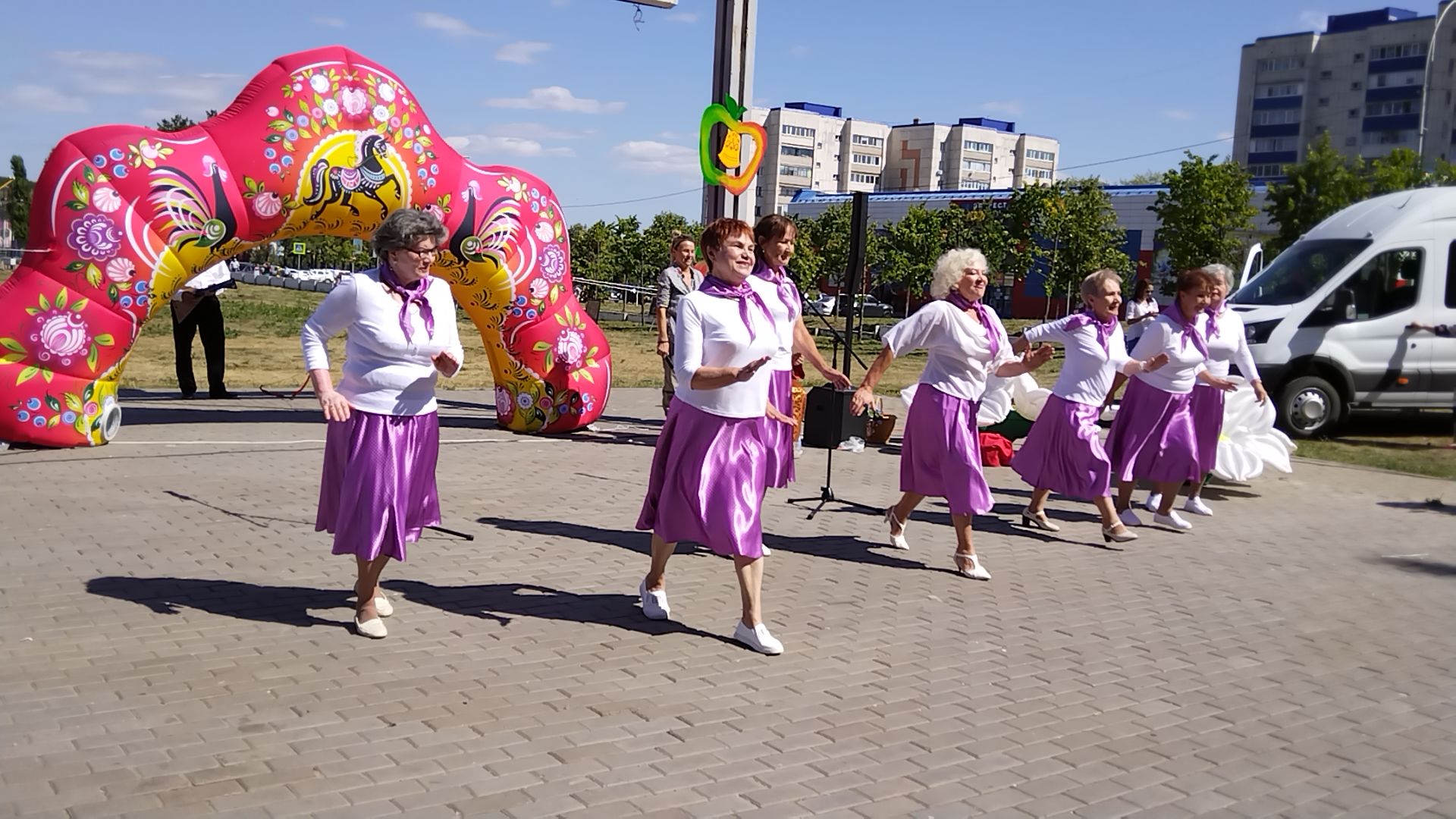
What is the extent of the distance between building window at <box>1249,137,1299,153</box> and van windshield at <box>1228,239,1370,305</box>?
9289 cm

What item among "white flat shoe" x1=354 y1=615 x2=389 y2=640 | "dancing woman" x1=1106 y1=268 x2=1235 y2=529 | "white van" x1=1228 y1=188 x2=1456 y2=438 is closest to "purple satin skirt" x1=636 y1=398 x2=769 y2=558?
"white flat shoe" x1=354 y1=615 x2=389 y2=640

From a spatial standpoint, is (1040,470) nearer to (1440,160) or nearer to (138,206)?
(138,206)

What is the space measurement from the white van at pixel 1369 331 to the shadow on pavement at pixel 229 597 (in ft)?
40.8

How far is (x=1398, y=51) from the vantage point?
296 feet

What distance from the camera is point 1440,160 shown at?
36125 millimetres

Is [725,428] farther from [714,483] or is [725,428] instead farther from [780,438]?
[780,438]

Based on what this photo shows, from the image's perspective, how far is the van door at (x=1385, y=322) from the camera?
15.4 m

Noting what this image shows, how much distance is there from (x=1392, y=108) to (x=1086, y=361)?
3833 inches

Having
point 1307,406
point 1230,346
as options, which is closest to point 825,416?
point 1230,346

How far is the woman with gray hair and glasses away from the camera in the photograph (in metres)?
5.43

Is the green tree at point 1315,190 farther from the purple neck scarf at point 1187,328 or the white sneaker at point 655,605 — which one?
the white sneaker at point 655,605

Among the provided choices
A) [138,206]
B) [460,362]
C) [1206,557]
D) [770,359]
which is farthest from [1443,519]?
[138,206]

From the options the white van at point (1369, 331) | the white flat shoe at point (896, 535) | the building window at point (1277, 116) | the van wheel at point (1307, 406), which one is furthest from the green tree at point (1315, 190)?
the building window at point (1277, 116)

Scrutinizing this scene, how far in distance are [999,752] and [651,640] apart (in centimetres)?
182
